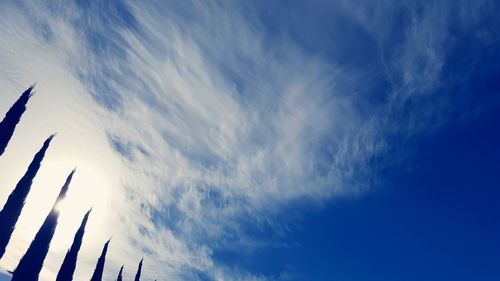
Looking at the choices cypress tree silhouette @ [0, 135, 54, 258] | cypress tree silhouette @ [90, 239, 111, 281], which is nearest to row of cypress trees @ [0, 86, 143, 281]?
cypress tree silhouette @ [0, 135, 54, 258]

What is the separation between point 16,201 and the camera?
30.4m

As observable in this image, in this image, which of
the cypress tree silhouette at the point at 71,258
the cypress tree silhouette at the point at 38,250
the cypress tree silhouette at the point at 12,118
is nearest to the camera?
the cypress tree silhouette at the point at 12,118

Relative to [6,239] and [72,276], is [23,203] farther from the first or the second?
[72,276]

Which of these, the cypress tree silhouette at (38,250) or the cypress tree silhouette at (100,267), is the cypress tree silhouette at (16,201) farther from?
the cypress tree silhouette at (100,267)

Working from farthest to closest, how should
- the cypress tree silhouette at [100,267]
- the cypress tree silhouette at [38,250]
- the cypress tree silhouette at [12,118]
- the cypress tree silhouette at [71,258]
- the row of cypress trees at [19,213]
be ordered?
the cypress tree silhouette at [100,267]
the cypress tree silhouette at [71,258]
the cypress tree silhouette at [38,250]
the row of cypress trees at [19,213]
the cypress tree silhouette at [12,118]

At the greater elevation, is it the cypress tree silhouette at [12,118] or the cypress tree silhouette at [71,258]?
the cypress tree silhouette at [12,118]

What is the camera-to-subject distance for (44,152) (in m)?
32.9

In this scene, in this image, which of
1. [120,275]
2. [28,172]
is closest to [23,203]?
[28,172]

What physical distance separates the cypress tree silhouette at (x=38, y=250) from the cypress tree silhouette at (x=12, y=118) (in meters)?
8.25

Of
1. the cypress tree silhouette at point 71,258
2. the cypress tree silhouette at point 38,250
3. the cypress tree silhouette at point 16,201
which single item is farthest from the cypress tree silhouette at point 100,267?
the cypress tree silhouette at point 16,201

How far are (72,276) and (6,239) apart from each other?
369 inches

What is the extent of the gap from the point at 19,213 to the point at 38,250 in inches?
169

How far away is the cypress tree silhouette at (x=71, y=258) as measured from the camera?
1379 inches

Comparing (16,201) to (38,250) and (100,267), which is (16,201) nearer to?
(38,250)
